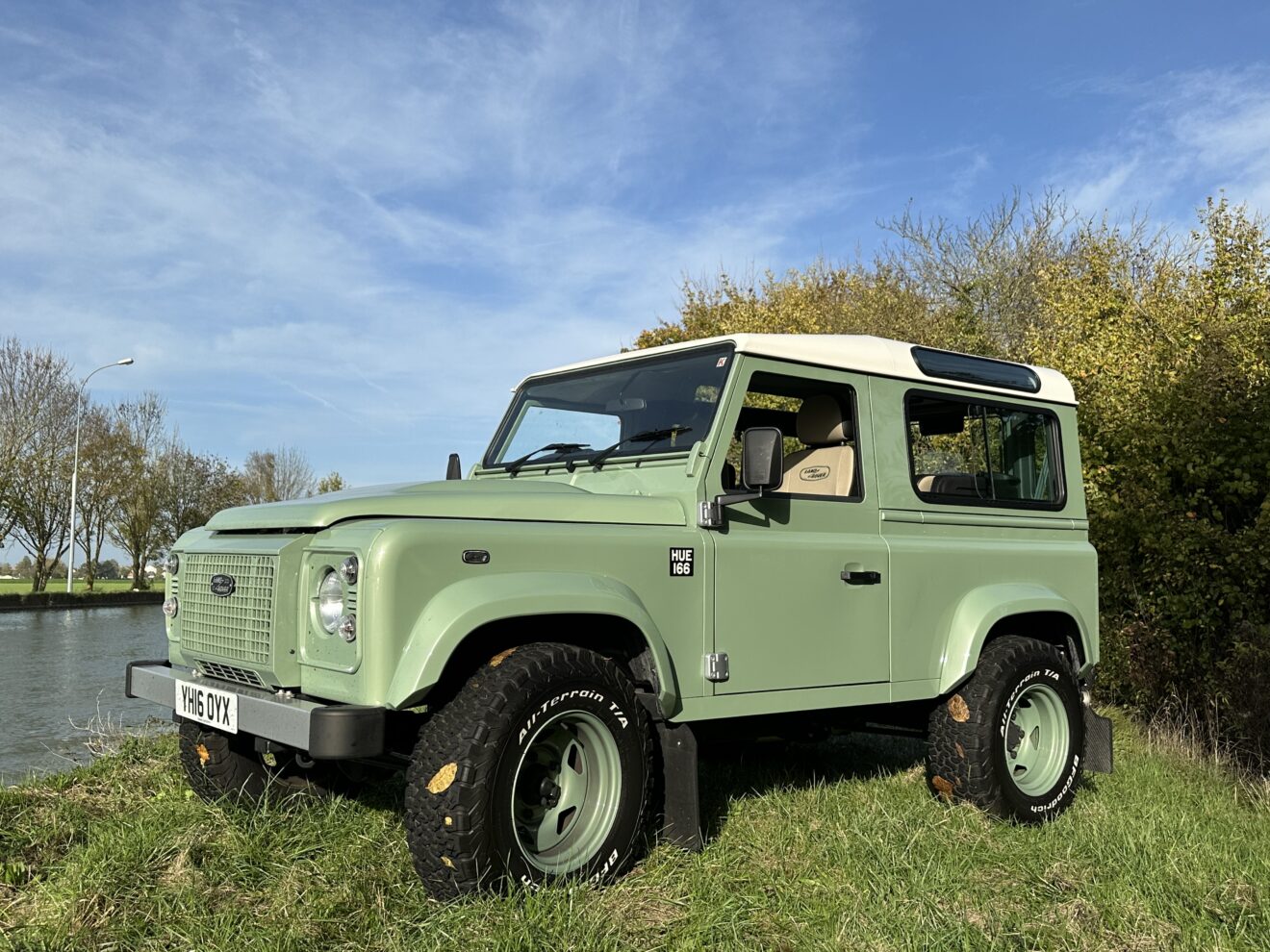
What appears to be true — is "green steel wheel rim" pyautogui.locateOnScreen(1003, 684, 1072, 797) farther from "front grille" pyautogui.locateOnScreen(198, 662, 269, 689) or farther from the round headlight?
"front grille" pyautogui.locateOnScreen(198, 662, 269, 689)

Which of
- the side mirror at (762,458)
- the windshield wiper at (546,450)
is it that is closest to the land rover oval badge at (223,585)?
the windshield wiper at (546,450)

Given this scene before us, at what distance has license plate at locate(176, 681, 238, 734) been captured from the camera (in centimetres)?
370

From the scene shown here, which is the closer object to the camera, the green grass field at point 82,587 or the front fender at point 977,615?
the front fender at point 977,615

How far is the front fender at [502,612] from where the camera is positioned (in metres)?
3.33

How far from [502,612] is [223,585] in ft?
3.71

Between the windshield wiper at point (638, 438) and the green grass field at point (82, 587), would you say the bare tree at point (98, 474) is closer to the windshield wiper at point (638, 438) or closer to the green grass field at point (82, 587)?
the green grass field at point (82, 587)

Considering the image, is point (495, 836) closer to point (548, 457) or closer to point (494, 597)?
point (494, 597)

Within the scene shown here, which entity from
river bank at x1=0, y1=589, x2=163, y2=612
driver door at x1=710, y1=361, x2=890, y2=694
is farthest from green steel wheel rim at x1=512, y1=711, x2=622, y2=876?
river bank at x1=0, y1=589, x2=163, y2=612

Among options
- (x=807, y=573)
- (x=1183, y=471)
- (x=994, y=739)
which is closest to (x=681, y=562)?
(x=807, y=573)

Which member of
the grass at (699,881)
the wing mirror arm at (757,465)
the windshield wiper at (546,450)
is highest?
the windshield wiper at (546,450)

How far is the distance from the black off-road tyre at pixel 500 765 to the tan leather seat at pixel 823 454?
1637 millimetres

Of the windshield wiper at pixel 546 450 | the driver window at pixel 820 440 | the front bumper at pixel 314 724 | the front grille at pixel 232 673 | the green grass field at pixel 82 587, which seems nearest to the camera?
the front bumper at pixel 314 724

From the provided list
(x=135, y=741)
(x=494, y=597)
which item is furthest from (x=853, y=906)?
(x=135, y=741)

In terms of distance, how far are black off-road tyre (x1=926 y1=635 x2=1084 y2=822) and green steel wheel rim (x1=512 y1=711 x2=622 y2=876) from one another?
6.53ft
